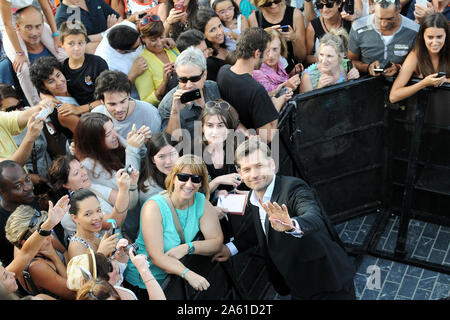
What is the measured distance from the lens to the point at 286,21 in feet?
22.8

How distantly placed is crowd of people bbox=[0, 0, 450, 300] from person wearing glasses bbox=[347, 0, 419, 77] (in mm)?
15

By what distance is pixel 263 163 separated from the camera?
4297 millimetres

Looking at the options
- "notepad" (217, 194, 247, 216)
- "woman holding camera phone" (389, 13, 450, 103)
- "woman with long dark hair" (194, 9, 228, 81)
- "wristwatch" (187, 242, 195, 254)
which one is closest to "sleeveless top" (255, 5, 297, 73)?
"woman with long dark hair" (194, 9, 228, 81)

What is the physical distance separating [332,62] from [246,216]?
2186 millimetres

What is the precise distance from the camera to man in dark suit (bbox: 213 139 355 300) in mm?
4242

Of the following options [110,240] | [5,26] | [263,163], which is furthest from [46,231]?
[5,26]

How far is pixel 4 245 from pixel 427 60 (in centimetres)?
433

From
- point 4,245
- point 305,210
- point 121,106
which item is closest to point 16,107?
point 121,106

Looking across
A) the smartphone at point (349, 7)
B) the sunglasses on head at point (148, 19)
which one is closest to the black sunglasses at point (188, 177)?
the sunglasses on head at point (148, 19)

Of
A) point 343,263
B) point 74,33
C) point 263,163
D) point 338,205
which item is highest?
point 74,33

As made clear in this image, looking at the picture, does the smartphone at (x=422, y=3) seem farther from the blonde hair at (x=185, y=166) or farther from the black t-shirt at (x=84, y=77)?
the blonde hair at (x=185, y=166)

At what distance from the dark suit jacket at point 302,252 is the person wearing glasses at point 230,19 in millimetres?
2882
